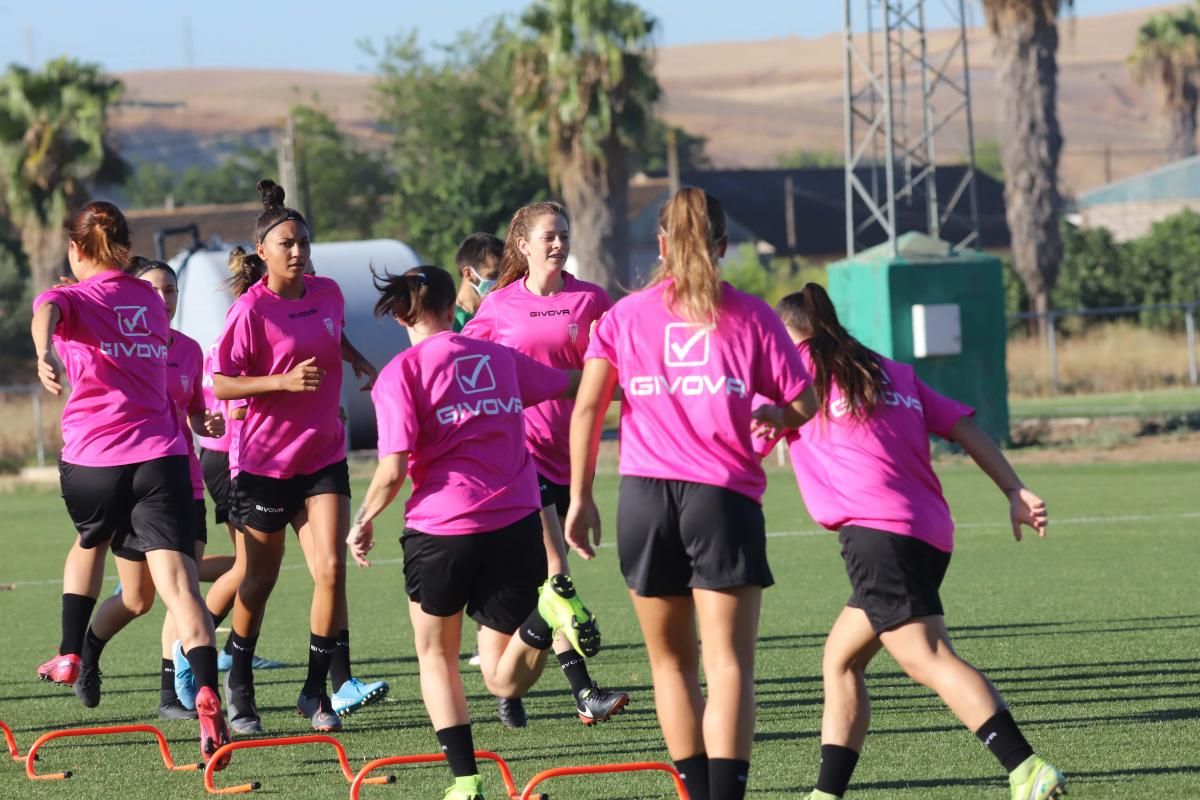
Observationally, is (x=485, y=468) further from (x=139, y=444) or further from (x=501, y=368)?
(x=139, y=444)

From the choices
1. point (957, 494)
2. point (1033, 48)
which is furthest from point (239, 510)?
point (1033, 48)

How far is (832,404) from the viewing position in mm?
5695

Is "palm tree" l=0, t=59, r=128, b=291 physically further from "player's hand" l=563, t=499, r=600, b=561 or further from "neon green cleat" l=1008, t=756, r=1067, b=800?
"neon green cleat" l=1008, t=756, r=1067, b=800

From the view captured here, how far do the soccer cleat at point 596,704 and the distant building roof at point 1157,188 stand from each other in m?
64.1

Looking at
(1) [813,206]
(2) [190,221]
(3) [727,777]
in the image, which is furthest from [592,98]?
(2) [190,221]

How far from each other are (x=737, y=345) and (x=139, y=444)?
315 cm

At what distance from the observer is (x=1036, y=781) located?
5.36 metres

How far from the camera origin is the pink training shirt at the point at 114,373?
737 centimetres

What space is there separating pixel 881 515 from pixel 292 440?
3.07 m

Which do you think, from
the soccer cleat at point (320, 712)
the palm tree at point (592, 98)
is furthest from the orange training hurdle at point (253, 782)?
the palm tree at point (592, 98)

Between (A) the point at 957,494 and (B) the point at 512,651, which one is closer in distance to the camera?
(B) the point at 512,651

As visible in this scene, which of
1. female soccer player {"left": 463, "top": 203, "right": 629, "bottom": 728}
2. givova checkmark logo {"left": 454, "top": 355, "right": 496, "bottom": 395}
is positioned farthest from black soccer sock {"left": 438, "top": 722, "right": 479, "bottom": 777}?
female soccer player {"left": 463, "top": 203, "right": 629, "bottom": 728}

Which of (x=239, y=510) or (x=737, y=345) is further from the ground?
(x=737, y=345)

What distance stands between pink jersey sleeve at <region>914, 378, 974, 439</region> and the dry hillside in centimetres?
12903
